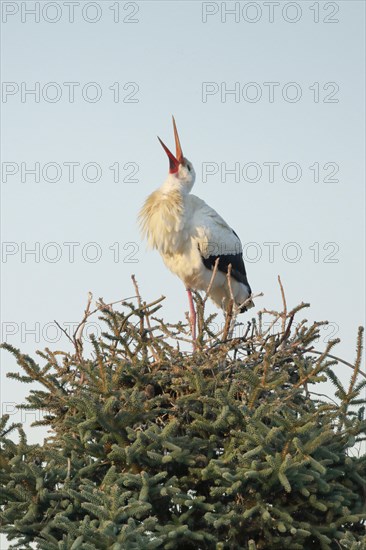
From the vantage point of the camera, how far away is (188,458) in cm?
520

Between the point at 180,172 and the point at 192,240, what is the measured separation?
0.89 meters

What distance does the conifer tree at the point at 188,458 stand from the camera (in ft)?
16.3

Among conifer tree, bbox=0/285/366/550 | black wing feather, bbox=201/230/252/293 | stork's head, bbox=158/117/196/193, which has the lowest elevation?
conifer tree, bbox=0/285/366/550

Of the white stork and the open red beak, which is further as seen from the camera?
the open red beak

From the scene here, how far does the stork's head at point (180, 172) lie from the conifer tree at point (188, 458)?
4015mm

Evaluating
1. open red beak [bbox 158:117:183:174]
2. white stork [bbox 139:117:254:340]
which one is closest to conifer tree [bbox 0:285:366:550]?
white stork [bbox 139:117:254:340]

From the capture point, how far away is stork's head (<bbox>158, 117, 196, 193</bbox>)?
9539mm

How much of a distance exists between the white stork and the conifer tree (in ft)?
10.6

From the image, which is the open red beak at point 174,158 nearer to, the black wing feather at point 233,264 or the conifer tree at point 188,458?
the black wing feather at point 233,264

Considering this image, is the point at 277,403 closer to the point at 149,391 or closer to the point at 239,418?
the point at 239,418

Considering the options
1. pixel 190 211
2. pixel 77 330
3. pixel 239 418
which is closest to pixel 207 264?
pixel 190 211

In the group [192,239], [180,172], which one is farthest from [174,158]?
[192,239]

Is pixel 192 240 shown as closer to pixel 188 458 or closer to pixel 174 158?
pixel 174 158

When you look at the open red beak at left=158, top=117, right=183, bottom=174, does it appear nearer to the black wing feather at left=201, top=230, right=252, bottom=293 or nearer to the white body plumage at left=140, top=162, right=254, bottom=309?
the white body plumage at left=140, top=162, right=254, bottom=309
